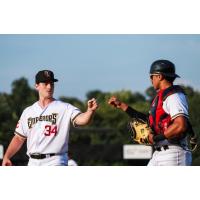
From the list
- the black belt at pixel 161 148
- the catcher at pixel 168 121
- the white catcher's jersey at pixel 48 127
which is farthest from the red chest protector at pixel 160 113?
the white catcher's jersey at pixel 48 127

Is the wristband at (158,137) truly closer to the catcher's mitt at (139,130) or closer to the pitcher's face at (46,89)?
the catcher's mitt at (139,130)

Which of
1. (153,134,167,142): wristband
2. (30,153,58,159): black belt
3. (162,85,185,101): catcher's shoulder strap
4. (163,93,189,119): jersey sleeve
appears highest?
(162,85,185,101): catcher's shoulder strap

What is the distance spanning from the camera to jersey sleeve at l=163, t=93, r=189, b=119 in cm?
862

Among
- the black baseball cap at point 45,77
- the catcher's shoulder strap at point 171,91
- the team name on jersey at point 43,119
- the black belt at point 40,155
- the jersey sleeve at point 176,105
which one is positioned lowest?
the black belt at point 40,155

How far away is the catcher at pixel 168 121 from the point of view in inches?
339

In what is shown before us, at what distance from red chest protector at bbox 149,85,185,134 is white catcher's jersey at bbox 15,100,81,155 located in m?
1.02

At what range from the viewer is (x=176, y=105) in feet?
28.4

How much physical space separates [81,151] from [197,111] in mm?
14398

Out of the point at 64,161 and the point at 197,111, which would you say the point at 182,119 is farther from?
the point at 197,111

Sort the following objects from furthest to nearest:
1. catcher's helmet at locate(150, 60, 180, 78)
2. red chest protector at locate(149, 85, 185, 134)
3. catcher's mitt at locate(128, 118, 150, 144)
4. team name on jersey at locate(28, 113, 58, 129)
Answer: catcher's mitt at locate(128, 118, 150, 144), team name on jersey at locate(28, 113, 58, 129), catcher's helmet at locate(150, 60, 180, 78), red chest protector at locate(149, 85, 185, 134)

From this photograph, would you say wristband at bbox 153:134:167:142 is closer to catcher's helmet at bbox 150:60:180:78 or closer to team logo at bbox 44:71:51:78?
catcher's helmet at bbox 150:60:180:78

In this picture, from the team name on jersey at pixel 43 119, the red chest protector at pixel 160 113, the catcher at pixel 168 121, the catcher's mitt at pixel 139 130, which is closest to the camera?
the catcher at pixel 168 121

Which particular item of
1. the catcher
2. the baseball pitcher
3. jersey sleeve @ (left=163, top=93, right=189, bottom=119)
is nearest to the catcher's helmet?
the catcher

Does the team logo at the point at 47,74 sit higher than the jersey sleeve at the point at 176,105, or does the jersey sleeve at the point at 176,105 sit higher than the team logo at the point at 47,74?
the team logo at the point at 47,74
